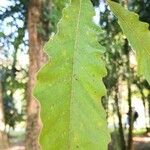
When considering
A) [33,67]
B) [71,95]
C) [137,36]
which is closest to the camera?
[71,95]

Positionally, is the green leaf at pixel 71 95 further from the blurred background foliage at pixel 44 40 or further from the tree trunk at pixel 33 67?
the tree trunk at pixel 33 67

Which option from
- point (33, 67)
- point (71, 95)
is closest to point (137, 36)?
point (71, 95)

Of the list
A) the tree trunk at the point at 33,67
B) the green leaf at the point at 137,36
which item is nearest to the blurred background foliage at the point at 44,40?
the tree trunk at the point at 33,67

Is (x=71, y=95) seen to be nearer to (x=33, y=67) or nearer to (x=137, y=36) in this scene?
(x=137, y=36)

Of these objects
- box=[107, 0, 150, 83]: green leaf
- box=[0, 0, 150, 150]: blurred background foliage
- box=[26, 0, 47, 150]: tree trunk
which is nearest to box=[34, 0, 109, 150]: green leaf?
box=[107, 0, 150, 83]: green leaf

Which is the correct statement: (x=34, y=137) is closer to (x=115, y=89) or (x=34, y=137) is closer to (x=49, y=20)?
(x=49, y=20)

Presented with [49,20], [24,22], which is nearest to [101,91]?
[49,20]

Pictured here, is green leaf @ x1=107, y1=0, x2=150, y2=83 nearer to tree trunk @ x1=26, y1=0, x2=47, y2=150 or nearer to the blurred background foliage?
the blurred background foliage
